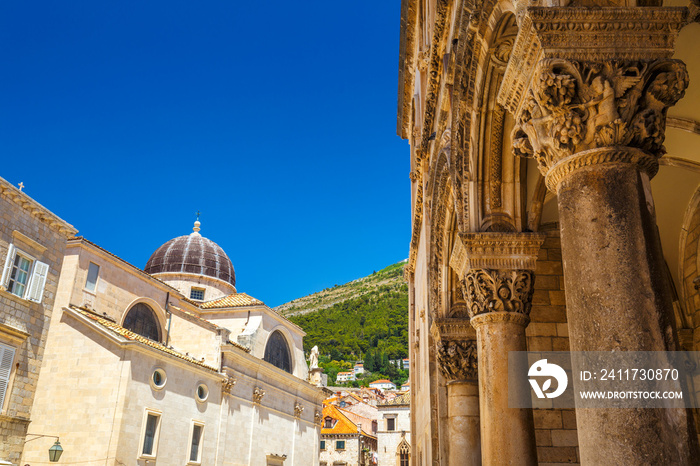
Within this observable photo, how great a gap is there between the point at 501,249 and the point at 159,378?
22.0m

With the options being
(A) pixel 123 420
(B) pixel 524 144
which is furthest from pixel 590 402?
(A) pixel 123 420

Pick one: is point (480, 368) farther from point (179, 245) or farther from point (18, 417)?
point (179, 245)

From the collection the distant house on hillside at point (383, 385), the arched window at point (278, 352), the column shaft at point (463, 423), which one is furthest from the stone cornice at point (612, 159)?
the distant house on hillside at point (383, 385)

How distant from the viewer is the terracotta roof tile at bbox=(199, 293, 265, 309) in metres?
39.8

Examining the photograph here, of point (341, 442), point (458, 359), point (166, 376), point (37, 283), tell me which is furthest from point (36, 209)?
point (341, 442)

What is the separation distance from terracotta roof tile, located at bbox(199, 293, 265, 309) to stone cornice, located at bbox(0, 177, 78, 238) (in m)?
18.7

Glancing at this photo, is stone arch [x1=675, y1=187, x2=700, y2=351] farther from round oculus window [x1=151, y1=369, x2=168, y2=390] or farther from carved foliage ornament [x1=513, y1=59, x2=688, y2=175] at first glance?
round oculus window [x1=151, y1=369, x2=168, y2=390]

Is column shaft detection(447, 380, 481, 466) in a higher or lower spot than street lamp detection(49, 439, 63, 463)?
higher

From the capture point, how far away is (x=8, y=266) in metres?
18.4

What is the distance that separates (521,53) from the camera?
438 centimetres

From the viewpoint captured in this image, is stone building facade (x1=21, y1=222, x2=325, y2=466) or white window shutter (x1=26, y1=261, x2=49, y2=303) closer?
white window shutter (x1=26, y1=261, x2=49, y2=303)

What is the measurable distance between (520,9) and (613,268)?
217cm

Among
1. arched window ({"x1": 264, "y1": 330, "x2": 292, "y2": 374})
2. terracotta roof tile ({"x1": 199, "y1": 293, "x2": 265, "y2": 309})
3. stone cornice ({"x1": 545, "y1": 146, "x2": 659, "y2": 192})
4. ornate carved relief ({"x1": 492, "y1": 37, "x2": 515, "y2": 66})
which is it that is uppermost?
terracotta roof tile ({"x1": 199, "y1": 293, "x2": 265, "y2": 309})

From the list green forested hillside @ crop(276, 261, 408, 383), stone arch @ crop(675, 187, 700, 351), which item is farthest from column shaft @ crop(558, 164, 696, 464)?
green forested hillside @ crop(276, 261, 408, 383)
